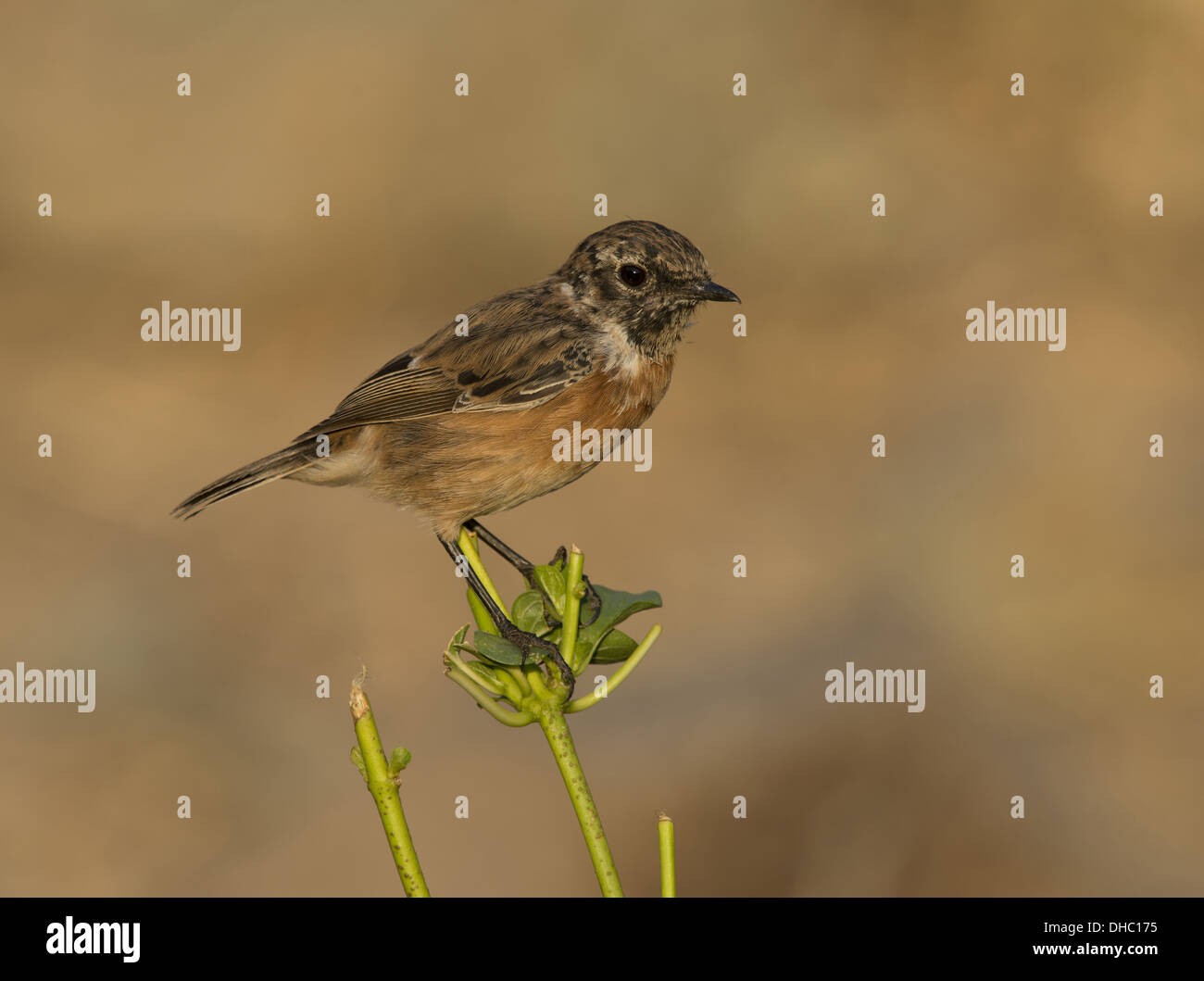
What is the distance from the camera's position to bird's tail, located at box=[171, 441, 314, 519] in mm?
4262

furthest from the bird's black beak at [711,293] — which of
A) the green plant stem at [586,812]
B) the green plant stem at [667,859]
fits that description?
the green plant stem at [667,859]

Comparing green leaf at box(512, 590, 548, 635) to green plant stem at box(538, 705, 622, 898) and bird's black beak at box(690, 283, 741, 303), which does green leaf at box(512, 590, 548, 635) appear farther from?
bird's black beak at box(690, 283, 741, 303)

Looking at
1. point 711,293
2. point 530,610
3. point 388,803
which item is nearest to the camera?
point 388,803

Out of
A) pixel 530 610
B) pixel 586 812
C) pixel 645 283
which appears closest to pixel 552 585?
pixel 530 610

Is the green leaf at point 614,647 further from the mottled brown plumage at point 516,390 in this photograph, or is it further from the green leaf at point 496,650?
the mottled brown plumage at point 516,390

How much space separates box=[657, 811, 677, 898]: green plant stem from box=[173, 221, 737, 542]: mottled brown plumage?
245 centimetres

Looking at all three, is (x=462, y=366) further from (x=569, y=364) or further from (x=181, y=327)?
(x=181, y=327)

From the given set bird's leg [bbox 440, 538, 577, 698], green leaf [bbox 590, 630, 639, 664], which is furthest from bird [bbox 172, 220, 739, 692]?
green leaf [bbox 590, 630, 639, 664]

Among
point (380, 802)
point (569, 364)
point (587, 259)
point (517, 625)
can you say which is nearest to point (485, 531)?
point (569, 364)

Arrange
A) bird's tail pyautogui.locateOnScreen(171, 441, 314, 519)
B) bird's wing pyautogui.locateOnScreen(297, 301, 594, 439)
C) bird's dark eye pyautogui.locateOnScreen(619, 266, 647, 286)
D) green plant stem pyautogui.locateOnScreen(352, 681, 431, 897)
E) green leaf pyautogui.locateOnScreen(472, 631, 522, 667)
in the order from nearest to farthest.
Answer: green plant stem pyautogui.locateOnScreen(352, 681, 431, 897)
green leaf pyautogui.locateOnScreen(472, 631, 522, 667)
bird's tail pyautogui.locateOnScreen(171, 441, 314, 519)
bird's dark eye pyautogui.locateOnScreen(619, 266, 647, 286)
bird's wing pyautogui.locateOnScreen(297, 301, 594, 439)

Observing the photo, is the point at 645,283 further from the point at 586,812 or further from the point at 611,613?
the point at 586,812

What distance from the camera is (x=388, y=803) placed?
2.18 metres

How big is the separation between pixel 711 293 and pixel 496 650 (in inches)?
87.2

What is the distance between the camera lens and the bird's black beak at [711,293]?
4328 millimetres
